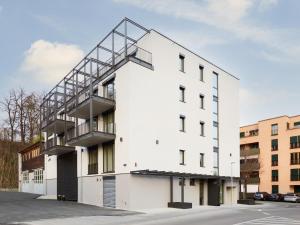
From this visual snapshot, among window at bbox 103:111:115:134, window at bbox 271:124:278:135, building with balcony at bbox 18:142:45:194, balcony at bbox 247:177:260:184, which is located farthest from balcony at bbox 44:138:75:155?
window at bbox 271:124:278:135

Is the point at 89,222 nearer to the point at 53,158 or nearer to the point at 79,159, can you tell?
the point at 79,159

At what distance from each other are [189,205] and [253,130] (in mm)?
51896

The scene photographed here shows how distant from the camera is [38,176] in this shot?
5291cm

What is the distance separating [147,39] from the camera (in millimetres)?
32188

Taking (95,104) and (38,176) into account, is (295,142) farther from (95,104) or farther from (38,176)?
(95,104)

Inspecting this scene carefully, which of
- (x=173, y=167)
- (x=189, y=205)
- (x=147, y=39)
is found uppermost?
(x=147, y=39)

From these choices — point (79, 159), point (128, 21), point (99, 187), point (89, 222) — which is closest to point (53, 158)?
point (79, 159)

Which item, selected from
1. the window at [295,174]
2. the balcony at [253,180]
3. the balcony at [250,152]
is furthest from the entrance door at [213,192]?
the balcony at [250,152]

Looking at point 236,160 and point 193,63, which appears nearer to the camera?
point 193,63

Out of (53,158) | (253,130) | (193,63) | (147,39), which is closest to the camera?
(147,39)

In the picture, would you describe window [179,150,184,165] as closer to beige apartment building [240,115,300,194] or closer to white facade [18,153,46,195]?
white facade [18,153,46,195]

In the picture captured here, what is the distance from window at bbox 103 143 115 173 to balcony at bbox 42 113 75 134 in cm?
878

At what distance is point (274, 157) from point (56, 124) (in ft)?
151

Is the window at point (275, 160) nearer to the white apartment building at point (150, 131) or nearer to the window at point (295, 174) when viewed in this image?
the window at point (295, 174)
